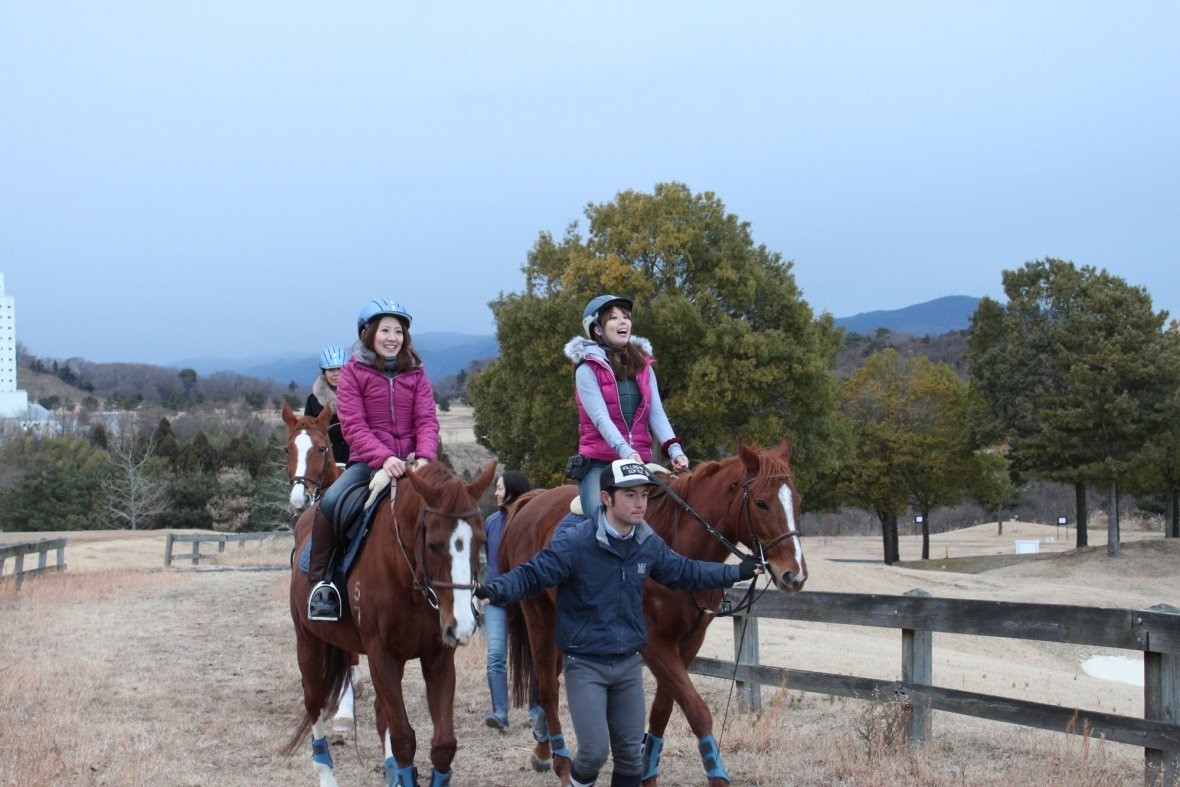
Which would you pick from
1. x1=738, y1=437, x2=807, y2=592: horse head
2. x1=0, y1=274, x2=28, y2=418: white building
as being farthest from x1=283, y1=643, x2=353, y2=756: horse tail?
x1=0, y1=274, x2=28, y2=418: white building

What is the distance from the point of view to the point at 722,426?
34438mm

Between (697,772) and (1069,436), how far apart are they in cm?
3767

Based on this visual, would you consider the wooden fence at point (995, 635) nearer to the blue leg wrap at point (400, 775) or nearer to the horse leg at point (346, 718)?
the blue leg wrap at point (400, 775)

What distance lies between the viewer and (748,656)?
10.1m

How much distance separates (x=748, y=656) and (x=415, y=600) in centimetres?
486

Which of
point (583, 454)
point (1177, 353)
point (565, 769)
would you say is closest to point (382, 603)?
point (583, 454)

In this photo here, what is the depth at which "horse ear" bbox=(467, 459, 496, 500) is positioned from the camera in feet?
18.5

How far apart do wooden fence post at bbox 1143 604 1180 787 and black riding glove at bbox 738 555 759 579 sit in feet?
8.37

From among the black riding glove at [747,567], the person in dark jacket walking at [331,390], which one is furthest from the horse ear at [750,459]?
the person in dark jacket walking at [331,390]

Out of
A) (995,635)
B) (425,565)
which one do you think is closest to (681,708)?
(425,565)

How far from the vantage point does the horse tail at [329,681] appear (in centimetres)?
766

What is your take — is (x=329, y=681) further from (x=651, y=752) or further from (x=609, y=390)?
(x=609, y=390)

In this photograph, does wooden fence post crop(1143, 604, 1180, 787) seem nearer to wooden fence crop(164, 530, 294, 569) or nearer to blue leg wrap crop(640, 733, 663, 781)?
blue leg wrap crop(640, 733, 663, 781)

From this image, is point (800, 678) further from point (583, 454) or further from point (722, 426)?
point (722, 426)
